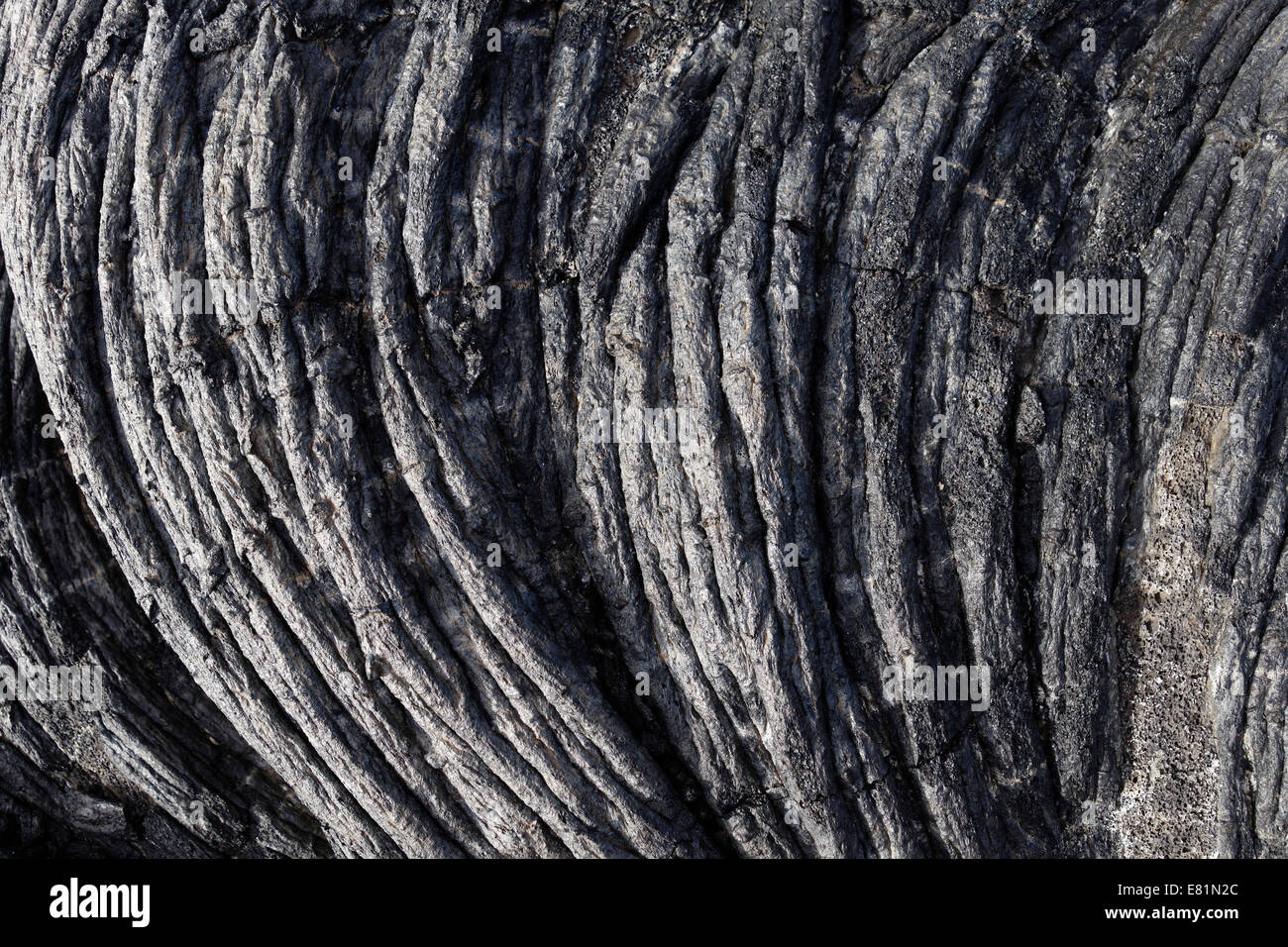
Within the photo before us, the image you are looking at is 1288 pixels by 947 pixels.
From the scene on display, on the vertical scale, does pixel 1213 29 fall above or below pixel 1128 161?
above

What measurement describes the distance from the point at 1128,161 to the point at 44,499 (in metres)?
7.38

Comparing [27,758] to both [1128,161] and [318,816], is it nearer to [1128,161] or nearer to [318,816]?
[318,816]

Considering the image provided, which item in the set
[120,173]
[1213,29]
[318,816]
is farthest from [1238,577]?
[120,173]

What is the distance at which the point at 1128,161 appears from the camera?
7.25 m

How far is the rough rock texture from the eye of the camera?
262 inches

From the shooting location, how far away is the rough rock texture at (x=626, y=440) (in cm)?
665

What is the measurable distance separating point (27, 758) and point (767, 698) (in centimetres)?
488

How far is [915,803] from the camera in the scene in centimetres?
690

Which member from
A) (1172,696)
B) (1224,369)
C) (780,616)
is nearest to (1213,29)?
Result: (1224,369)

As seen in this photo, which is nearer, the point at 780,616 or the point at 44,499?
the point at 780,616

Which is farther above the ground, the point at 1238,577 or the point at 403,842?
the point at 1238,577

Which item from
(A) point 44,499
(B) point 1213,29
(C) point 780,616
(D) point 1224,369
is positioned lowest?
(C) point 780,616

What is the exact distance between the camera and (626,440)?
22.2ft

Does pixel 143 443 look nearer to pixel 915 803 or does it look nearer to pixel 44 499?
pixel 44 499
